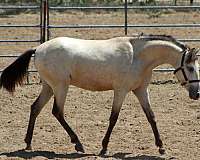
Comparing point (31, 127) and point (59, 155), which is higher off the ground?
point (31, 127)

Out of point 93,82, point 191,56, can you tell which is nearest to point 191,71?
point 191,56

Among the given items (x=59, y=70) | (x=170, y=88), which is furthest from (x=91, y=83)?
(x=170, y=88)

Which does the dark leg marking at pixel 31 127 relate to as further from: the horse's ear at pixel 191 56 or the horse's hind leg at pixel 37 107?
the horse's ear at pixel 191 56

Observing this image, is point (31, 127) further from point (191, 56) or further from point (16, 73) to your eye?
point (191, 56)

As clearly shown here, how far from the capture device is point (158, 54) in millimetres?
6641

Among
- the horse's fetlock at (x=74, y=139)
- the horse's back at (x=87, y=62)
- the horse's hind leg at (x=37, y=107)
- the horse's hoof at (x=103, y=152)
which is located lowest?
the horse's hoof at (x=103, y=152)

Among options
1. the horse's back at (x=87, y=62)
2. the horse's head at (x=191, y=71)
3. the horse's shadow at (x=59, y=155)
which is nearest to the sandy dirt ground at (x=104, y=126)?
the horse's shadow at (x=59, y=155)

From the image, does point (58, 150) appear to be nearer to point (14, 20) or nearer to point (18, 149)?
point (18, 149)

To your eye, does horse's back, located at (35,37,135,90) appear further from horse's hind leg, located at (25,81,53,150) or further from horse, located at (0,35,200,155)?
horse's hind leg, located at (25,81,53,150)

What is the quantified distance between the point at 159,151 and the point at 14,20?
16.4 metres

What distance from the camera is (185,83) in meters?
6.53

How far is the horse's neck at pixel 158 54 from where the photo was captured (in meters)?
6.58

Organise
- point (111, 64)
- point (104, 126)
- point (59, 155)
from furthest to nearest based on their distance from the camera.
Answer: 1. point (104, 126)
2. point (111, 64)
3. point (59, 155)

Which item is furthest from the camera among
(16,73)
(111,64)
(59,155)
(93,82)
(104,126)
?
(104,126)
